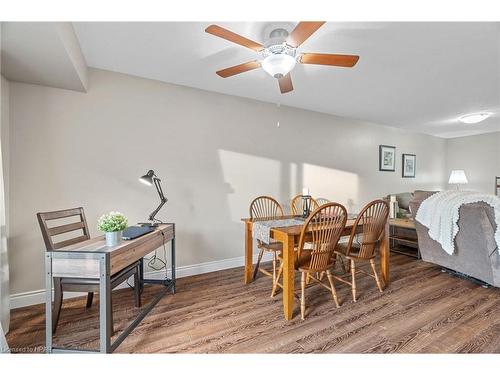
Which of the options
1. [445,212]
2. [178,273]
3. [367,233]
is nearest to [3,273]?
[178,273]

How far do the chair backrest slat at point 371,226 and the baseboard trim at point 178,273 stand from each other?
152 centimetres

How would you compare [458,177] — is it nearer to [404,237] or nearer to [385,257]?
[404,237]

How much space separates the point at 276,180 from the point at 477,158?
5218 mm

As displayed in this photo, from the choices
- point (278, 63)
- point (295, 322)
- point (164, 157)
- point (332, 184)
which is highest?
point (278, 63)

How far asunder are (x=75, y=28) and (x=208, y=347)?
8.27ft

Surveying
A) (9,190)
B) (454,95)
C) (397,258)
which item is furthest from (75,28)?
(397,258)

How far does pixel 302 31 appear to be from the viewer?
4.73 feet

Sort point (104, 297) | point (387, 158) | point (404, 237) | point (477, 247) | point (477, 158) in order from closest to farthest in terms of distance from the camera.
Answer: point (104, 297)
point (477, 247)
point (404, 237)
point (387, 158)
point (477, 158)

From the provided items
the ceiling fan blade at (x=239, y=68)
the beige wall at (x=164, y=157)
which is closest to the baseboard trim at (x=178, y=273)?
the beige wall at (x=164, y=157)

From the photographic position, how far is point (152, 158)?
265 centimetres

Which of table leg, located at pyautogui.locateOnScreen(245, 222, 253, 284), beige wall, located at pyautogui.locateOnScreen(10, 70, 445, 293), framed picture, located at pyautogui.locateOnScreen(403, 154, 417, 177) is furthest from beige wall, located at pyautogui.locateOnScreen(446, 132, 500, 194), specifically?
table leg, located at pyautogui.locateOnScreen(245, 222, 253, 284)

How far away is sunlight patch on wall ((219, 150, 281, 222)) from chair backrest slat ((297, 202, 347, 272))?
1.35 meters

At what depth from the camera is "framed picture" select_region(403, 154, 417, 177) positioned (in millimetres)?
5016
